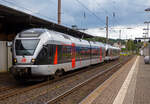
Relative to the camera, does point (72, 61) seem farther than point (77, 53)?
No

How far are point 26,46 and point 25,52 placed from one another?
35 centimetres

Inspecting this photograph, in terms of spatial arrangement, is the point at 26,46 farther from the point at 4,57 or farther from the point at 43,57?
the point at 4,57

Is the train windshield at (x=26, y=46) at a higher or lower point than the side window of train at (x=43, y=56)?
higher

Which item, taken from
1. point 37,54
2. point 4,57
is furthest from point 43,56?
point 4,57

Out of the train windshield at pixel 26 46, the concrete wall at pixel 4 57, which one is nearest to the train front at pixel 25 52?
the train windshield at pixel 26 46

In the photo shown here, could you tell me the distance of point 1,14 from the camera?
38.1 feet

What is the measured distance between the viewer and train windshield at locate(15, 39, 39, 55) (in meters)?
9.70

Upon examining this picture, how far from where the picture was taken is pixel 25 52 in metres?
9.74

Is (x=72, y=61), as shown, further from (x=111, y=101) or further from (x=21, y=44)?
(x=111, y=101)

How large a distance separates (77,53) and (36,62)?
235 inches

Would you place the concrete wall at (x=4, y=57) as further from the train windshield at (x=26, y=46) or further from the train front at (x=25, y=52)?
the train windshield at (x=26, y=46)

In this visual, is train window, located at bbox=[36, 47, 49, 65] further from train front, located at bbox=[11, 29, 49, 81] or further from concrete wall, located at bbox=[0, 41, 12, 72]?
concrete wall, located at bbox=[0, 41, 12, 72]

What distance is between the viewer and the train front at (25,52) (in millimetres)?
9344

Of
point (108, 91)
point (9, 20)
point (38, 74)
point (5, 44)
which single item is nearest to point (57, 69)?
point (38, 74)
